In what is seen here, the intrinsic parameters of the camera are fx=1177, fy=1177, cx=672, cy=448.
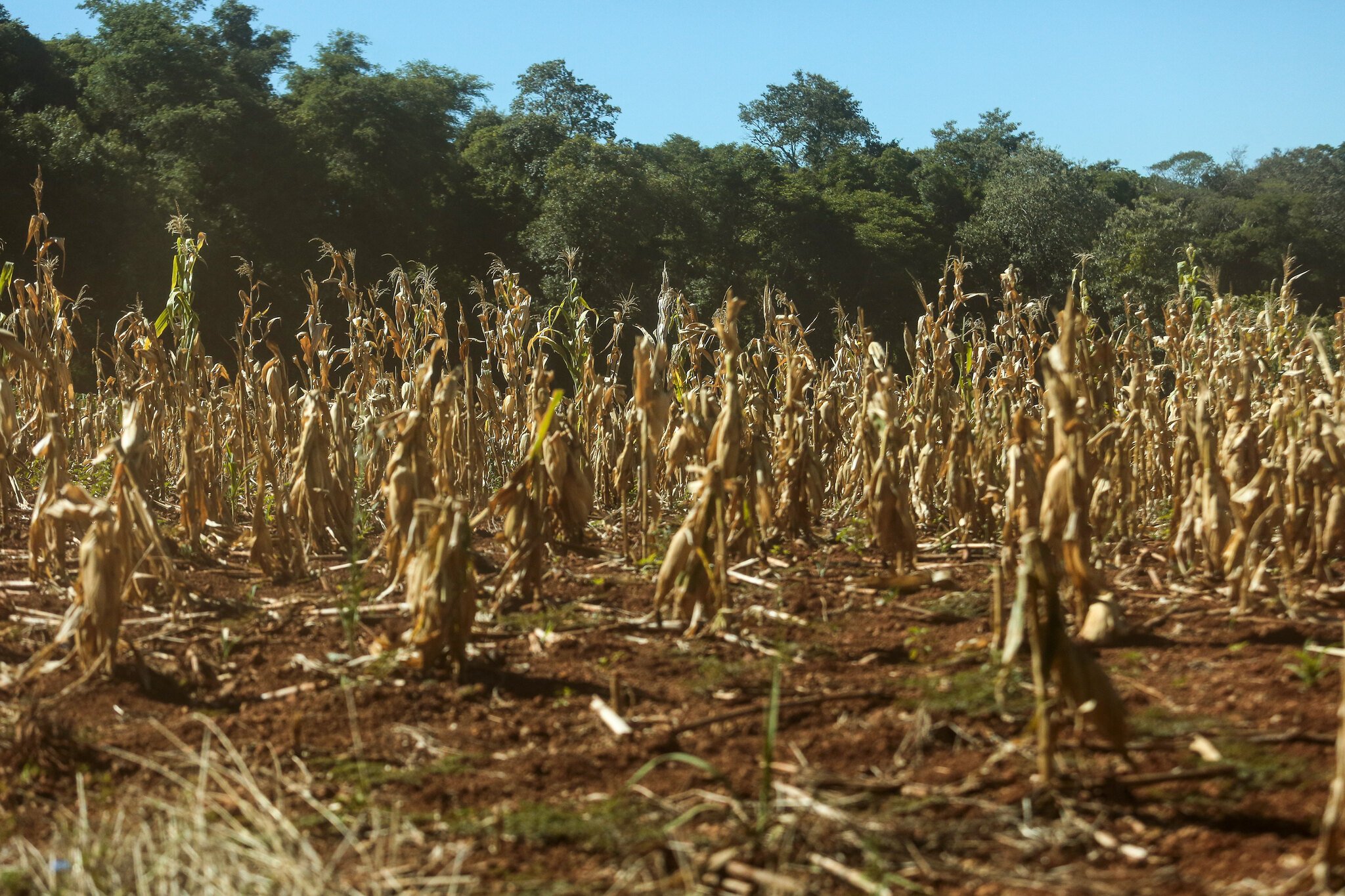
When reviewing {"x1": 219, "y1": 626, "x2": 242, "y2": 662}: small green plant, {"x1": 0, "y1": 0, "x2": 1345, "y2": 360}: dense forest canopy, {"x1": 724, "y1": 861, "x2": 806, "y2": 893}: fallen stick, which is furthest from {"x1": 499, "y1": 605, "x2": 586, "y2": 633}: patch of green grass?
{"x1": 0, "y1": 0, "x2": 1345, "y2": 360}: dense forest canopy

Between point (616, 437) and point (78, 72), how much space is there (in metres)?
27.4

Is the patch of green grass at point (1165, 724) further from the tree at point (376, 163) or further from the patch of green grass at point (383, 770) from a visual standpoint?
the tree at point (376, 163)

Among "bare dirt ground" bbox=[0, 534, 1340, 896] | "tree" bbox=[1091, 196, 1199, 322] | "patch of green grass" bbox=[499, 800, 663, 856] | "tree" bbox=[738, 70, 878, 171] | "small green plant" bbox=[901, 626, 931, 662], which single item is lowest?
"patch of green grass" bbox=[499, 800, 663, 856]

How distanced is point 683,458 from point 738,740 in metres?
Answer: 1.71

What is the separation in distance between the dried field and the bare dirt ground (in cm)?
1

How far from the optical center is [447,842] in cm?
217

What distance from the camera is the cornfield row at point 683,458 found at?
3139mm

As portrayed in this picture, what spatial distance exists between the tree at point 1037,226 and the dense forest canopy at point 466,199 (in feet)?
0.26

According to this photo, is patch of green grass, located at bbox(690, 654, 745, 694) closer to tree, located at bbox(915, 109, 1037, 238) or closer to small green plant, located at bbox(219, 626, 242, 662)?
small green plant, located at bbox(219, 626, 242, 662)

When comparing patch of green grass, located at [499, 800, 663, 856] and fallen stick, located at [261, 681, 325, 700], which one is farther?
fallen stick, located at [261, 681, 325, 700]

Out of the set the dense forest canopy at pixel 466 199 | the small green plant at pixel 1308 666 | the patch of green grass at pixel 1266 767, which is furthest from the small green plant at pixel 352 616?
the dense forest canopy at pixel 466 199

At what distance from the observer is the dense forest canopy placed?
2356 centimetres

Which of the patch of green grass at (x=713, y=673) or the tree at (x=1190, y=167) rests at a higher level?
the tree at (x=1190, y=167)

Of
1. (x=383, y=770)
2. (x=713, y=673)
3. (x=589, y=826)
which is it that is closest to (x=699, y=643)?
(x=713, y=673)
